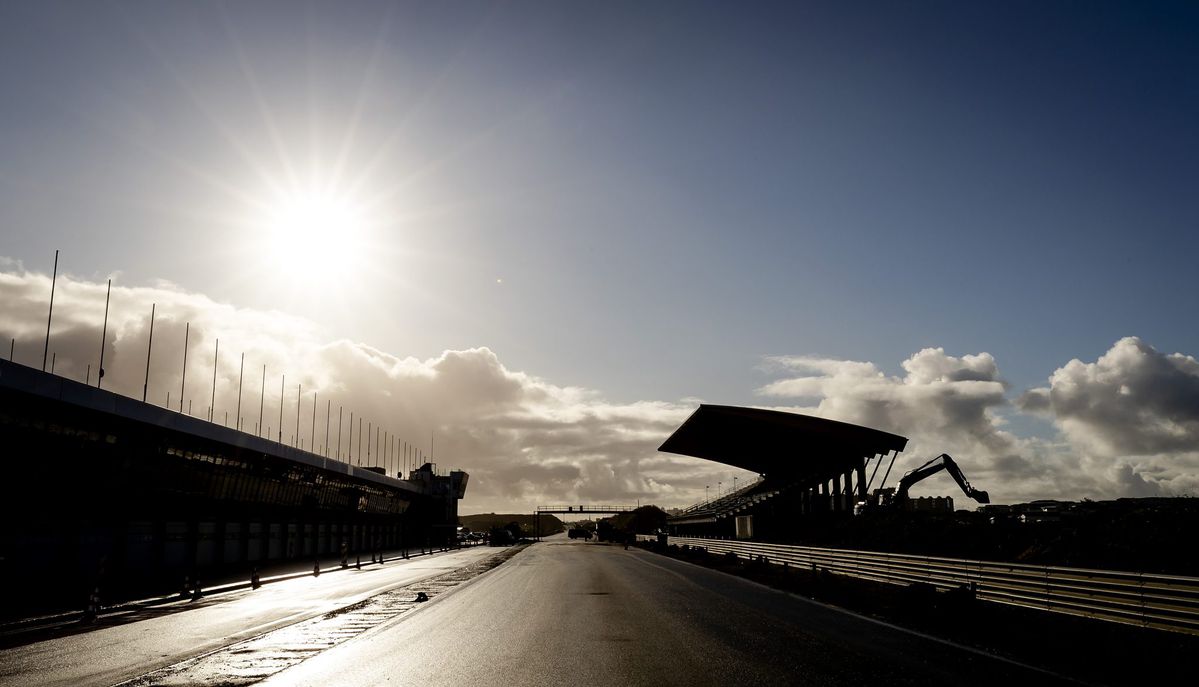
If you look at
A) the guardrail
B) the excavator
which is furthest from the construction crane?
the guardrail

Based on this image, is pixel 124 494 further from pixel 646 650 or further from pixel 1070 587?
pixel 1070 587

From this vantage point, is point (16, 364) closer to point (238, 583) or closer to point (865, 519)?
point (238, 583)

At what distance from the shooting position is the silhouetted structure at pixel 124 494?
108ft

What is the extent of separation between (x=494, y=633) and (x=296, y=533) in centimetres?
6247

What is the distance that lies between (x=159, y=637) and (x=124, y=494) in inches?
1091

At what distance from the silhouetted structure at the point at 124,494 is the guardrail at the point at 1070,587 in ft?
80.1

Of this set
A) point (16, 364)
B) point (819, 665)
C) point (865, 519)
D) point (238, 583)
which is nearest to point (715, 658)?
point (819, 665)

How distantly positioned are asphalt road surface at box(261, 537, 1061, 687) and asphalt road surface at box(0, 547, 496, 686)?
3041 mm

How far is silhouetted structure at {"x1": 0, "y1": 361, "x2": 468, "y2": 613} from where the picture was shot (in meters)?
32.8

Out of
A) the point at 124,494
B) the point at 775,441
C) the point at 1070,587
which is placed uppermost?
the point at 775,441

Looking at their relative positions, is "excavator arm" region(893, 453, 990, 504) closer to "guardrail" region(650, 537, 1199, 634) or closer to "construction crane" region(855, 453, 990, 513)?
"construction crane" region(855, 453, 990, 513)

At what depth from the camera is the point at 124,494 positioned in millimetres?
41781

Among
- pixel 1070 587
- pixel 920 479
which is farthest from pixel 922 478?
pixel 1070 587

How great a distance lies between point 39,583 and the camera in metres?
34.5
